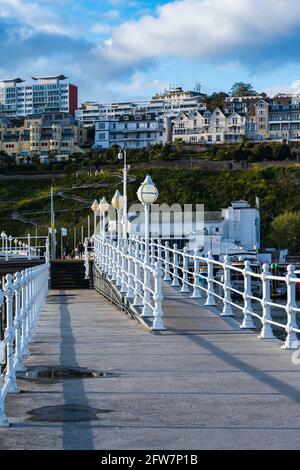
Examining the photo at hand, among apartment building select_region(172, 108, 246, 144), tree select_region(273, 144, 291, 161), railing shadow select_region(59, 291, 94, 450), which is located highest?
apartment building select_region(172, 108, 246, 144)

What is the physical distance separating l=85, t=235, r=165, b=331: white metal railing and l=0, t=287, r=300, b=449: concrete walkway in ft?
2.62

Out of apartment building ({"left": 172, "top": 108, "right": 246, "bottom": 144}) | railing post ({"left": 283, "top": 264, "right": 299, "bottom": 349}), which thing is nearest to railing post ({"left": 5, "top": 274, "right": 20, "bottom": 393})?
railing post ({"left": 283, "top": 264, "right": 299, "bottom": 349})

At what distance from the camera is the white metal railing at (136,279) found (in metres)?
18.5

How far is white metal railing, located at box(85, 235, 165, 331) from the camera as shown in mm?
18500

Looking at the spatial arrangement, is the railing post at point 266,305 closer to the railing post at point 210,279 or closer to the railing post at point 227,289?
the railing post at point 227,289

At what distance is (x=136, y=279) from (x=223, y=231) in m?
81.7

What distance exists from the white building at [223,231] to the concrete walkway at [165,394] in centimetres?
6983

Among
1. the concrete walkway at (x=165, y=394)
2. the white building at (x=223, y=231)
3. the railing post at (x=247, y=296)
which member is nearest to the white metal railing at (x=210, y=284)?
the railing post at (x=247, y=296)

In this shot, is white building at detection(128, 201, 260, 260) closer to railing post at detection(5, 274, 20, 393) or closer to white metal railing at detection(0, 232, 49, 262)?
white metal railing at detection(0, 232, 49, 262)

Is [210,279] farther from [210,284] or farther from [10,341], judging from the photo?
[10,341]

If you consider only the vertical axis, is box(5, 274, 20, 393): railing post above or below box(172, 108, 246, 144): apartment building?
below

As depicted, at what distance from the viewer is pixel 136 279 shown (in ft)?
74.3
